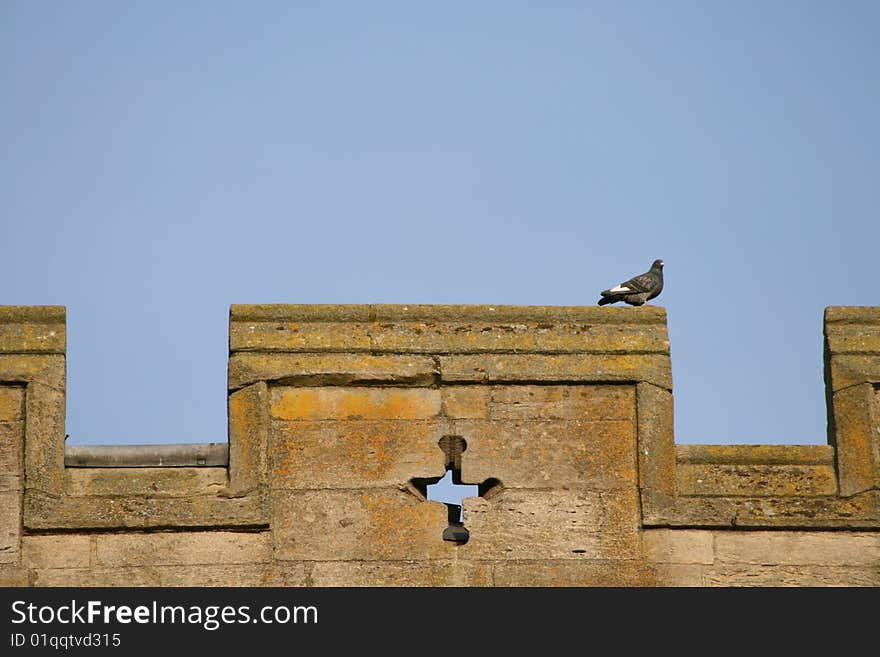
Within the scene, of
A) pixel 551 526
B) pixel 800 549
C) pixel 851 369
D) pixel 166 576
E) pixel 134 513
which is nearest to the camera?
pixel 166 576

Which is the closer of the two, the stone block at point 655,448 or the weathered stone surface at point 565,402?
the stone block at point 655,448

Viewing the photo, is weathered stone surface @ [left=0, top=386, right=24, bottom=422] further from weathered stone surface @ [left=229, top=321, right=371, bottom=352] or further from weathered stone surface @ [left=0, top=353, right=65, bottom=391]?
weathered stone surface @ [left=229, top=321, right=371, bottom=352]

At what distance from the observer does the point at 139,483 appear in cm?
2173

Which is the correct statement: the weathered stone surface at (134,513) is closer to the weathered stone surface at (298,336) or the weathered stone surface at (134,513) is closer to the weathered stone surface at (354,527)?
the weathered stone surface at (354,527)

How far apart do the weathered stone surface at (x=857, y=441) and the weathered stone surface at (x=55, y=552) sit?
200 inches

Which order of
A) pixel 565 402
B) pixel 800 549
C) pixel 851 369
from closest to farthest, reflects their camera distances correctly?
pixel 800 549 → pixel 565 402 → pixel 851 369

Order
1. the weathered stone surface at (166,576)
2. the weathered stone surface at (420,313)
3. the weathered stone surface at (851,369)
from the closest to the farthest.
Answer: the weathered stone surface at (166,576) → the weathered stone surface at (420,313) → the weathered stone surface at (851,369)

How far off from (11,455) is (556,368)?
3.71 metres

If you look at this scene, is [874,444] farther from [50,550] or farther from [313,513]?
[50,550]

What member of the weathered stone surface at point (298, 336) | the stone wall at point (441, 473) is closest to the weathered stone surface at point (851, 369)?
the stone wall at point (441, 473)

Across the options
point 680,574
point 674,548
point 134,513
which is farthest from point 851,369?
point 134,513

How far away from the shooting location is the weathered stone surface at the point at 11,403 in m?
21.7

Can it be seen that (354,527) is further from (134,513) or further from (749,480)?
(749,480)

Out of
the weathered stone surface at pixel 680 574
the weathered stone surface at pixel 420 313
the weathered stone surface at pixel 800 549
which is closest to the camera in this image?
the weathered stone surface at pixel 680 574
